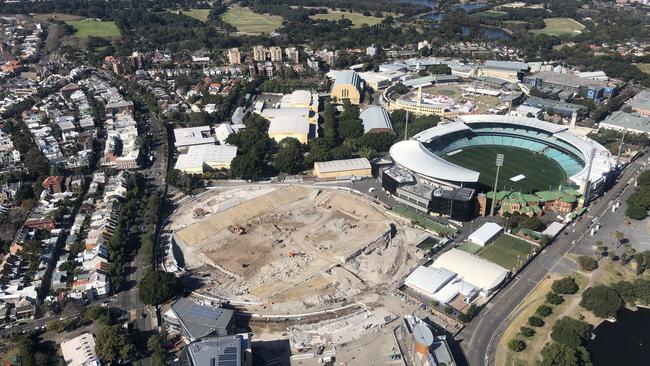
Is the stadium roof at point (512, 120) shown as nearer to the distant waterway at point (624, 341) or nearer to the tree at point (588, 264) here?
the tree at point (588, 264)

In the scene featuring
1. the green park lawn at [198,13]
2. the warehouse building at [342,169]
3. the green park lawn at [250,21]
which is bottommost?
the warehouse building at [342,169]

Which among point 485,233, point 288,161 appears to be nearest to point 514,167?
point 485,233

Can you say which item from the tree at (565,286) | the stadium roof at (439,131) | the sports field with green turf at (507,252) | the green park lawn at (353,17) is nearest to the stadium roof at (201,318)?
the sports field with green turf at (507,252)

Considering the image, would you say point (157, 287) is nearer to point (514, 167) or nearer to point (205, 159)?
point (205, 159)

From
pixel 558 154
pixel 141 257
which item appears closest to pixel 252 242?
pixel 141 257

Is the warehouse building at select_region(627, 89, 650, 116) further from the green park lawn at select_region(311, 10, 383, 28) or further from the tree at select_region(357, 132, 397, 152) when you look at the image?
the green park lawn at select_region(311, 10, 383, 28)

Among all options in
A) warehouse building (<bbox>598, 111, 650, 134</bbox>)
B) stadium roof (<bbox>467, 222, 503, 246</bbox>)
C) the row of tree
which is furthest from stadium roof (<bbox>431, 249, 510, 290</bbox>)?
warehouse building (<bbox>598, 111, 650, 134</bbox>)

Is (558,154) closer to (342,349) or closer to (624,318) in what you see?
(624,318)
